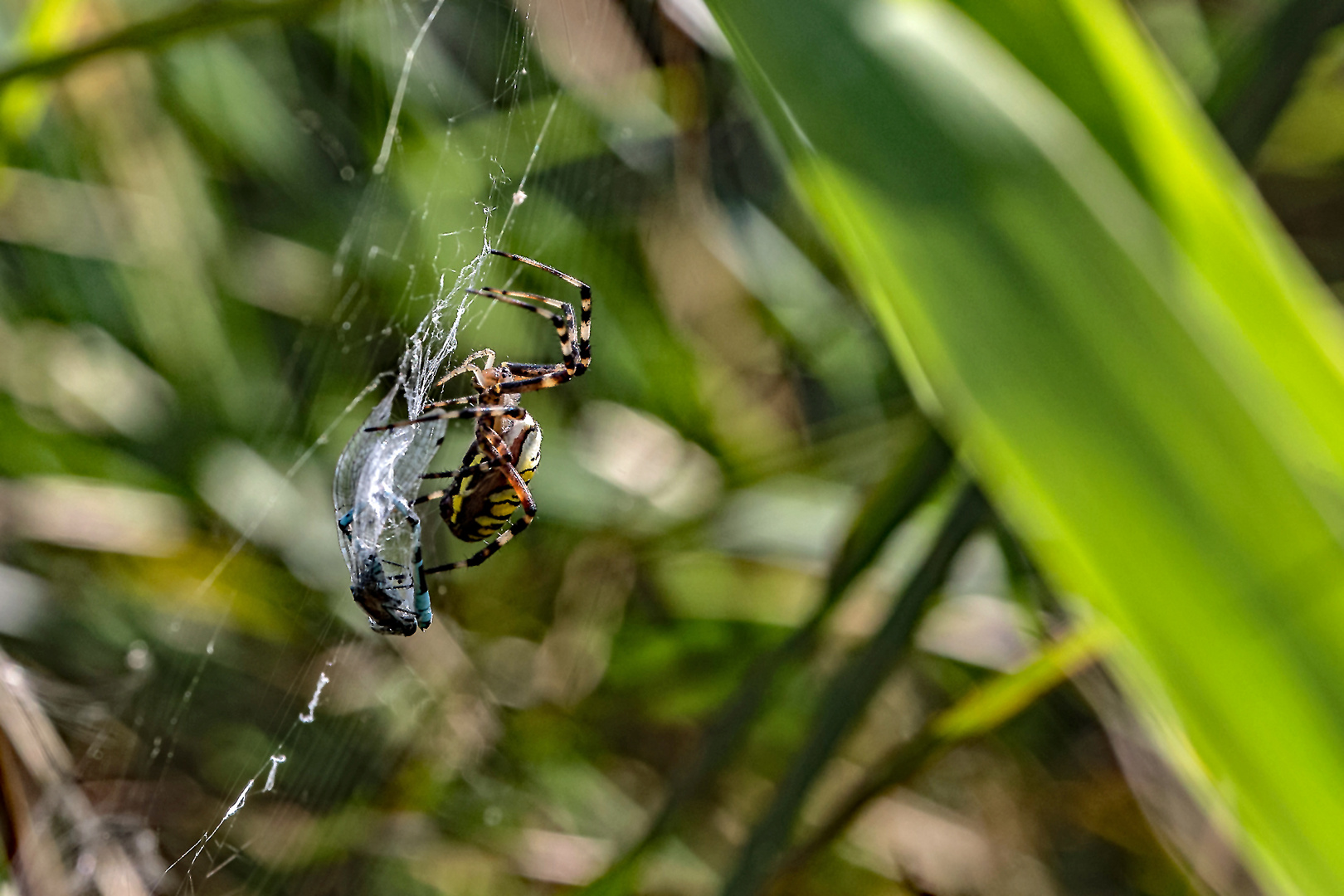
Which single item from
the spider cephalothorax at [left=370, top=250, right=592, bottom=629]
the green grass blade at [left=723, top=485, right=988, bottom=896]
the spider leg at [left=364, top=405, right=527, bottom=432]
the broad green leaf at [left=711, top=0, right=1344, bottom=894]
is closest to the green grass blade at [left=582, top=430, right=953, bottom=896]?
the green grass blade at [left=723, top=485, right=988, bottom=896]

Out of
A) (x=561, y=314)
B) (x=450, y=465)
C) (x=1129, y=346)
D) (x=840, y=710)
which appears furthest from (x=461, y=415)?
(x=1129, y=346)

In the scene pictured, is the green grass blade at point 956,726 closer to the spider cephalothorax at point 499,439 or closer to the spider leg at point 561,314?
the spider cephalothorax at point 499,439

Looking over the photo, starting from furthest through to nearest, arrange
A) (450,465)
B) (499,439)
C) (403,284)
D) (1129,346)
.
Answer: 1. (403,284)
2. (450,465)
3. (499,439)
4. (1129,346)

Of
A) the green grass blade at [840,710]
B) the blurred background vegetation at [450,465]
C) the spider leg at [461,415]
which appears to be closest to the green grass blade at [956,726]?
the green grass blade at [840,710]

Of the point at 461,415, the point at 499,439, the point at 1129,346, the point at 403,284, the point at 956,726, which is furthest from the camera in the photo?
the point at 403,284

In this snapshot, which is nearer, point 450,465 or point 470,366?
point 470,366

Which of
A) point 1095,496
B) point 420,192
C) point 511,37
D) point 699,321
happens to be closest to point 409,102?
point 420,192

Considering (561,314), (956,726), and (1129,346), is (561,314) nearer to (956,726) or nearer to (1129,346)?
(956,726)
